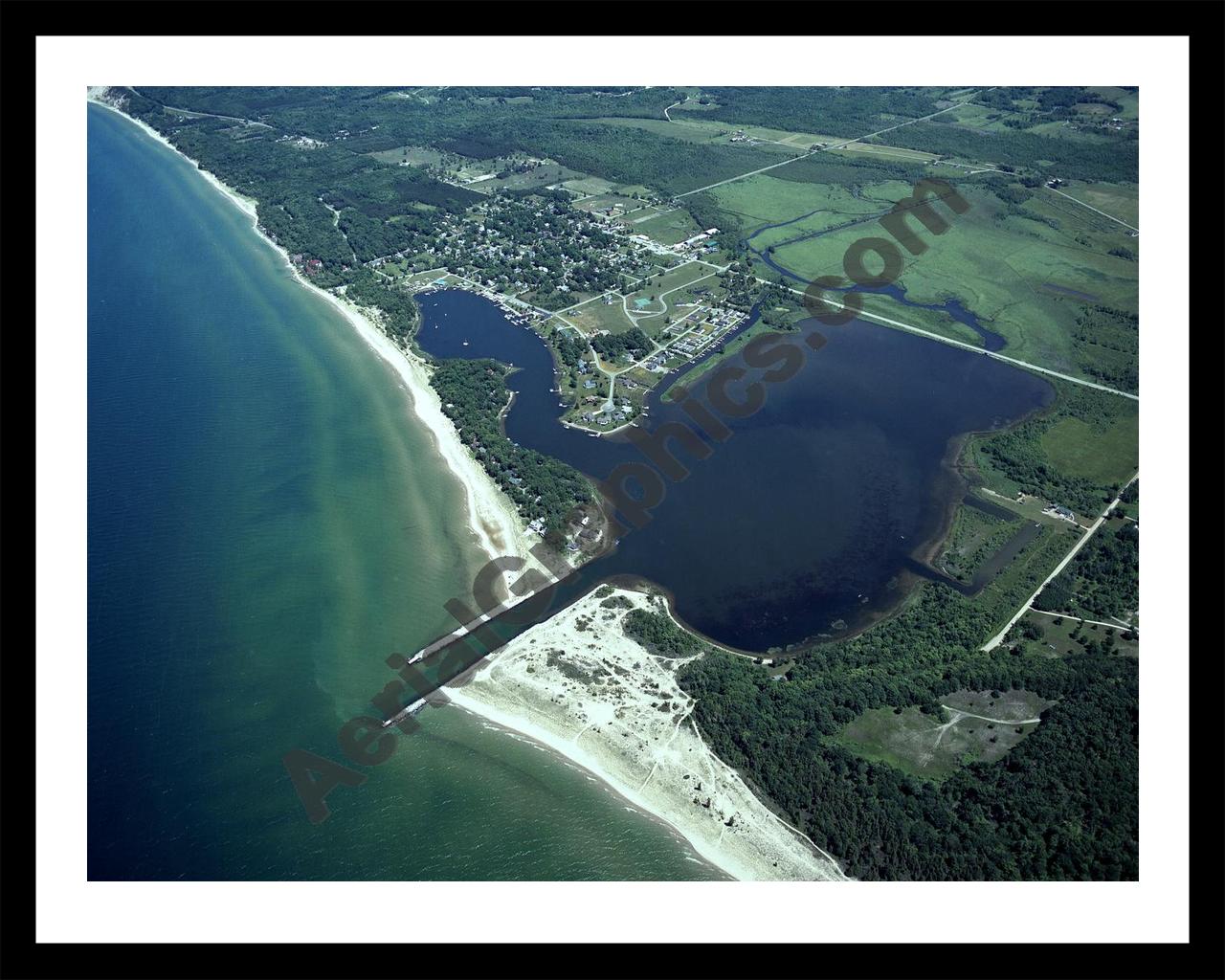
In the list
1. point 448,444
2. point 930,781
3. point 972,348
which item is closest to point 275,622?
point 448,444

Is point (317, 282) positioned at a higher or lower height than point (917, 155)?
lower

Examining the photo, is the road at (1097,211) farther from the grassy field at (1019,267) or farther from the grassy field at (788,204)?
the grassy field at (788,204)

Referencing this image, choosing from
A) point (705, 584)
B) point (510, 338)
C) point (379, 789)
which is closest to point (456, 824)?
point (379, 789)

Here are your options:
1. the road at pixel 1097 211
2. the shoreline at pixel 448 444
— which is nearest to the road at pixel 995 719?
the shoreline at pixel 448 444

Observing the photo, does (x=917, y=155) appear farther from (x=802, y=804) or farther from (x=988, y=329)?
(x=802, y=804)

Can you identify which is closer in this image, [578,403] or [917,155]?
[578,403]

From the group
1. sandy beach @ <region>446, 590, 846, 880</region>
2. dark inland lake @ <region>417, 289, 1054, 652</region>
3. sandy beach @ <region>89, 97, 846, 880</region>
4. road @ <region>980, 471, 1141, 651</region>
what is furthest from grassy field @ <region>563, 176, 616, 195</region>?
sandy beach @ <region>446, 590, 846, 880</region>

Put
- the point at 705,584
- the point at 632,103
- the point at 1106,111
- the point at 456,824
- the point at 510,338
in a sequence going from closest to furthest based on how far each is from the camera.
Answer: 1. the point at 456,824
2. the point at 705,584
3. the point at 510,338
4. the point at 1106,111
5. the point at 632,103
